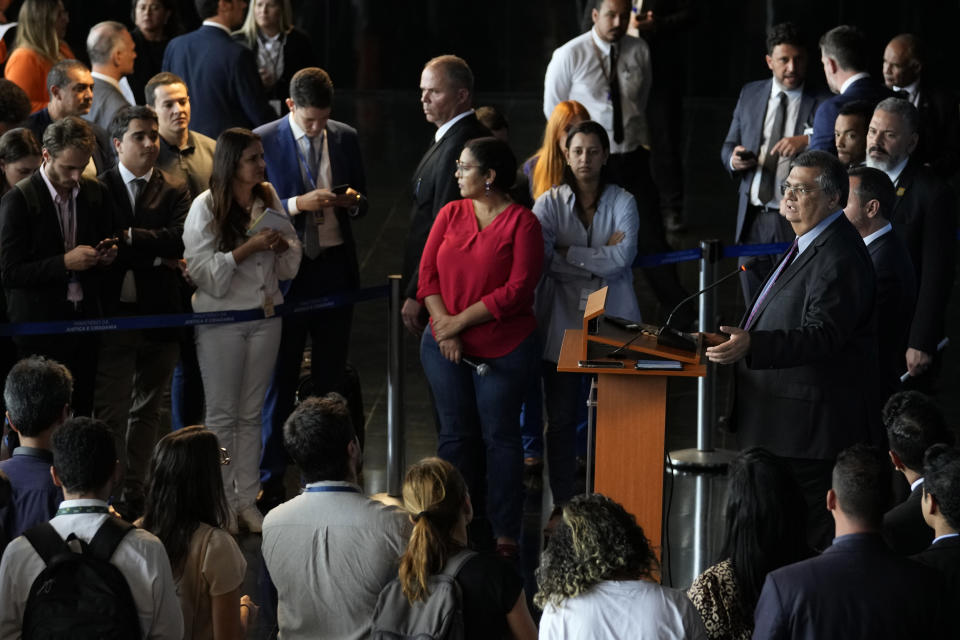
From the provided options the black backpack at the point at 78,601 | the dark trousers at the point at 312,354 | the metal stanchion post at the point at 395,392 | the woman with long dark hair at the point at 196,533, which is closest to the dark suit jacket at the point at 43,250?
the dark trousers at the point at 312,354

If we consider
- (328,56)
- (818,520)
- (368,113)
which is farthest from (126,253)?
(328,56)

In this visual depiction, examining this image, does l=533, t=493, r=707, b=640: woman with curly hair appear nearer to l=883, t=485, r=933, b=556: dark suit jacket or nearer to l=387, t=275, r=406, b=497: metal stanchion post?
l=883, t=485, r=933, b=556: dark suit jacket

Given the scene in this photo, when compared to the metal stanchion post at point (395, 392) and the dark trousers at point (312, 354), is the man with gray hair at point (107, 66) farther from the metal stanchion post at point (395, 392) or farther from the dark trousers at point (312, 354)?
the metal stanchion post at point (395, 392)

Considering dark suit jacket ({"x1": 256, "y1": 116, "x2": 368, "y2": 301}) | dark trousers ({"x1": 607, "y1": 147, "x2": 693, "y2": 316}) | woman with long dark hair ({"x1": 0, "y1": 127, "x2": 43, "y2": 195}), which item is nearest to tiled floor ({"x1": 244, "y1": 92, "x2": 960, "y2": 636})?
dark trousers ({"x1": 607, "y1": 147, "x2": 693, "y2": 316})

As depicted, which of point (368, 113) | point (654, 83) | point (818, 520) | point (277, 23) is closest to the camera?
point (818, 520)

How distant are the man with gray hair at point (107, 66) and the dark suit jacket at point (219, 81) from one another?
1.30ft

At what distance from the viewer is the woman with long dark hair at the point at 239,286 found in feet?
19.4

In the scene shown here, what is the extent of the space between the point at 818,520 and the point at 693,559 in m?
1.00

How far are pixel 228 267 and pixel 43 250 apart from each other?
76cm

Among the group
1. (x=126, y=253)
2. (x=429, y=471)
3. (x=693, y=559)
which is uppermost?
(x=126, y=253)

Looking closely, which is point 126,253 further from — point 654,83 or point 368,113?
point 368,113

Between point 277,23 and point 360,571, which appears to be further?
point 277,23

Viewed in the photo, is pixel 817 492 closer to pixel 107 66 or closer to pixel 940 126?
pixel 940 126

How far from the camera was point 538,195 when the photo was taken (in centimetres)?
655
